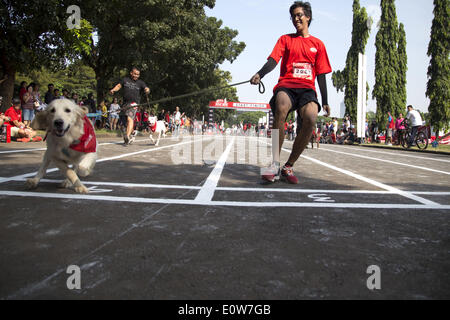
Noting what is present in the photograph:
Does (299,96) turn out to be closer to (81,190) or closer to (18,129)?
(81,190)

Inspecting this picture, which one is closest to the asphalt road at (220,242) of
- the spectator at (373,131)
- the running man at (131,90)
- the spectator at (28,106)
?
the running man at (131,90)

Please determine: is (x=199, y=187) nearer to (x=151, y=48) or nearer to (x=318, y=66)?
(x=318, y=66)

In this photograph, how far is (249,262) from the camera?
1.90 m

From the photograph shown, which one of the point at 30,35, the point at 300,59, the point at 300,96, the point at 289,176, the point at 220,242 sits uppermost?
the point at 30,35

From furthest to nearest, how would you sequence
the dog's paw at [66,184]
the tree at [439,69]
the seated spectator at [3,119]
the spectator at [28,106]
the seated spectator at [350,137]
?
the seated spectator at [350,137] → the tree at [439,69] → the spectator at [28,106] → the seated spectator at [3,119] → the dog's paw at [66,184]

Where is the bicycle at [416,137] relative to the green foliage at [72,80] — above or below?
below

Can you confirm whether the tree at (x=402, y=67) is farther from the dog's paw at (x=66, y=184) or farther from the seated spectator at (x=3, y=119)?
the dog's paw at (x=66, y=184)

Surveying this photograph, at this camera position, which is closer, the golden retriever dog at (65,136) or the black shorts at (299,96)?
the golden retriever dog at (65,136)

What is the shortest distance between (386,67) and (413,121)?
14.8 meters

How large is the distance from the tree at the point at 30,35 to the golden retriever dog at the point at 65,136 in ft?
34.6

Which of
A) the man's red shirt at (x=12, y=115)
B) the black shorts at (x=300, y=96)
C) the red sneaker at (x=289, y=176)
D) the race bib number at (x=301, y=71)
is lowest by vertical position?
the red sneaker at (x=289, y=176)

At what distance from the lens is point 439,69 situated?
21.9 m

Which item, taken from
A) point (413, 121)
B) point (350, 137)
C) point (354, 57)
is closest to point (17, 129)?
point (413, 121)

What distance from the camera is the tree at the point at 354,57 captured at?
31484 mm
